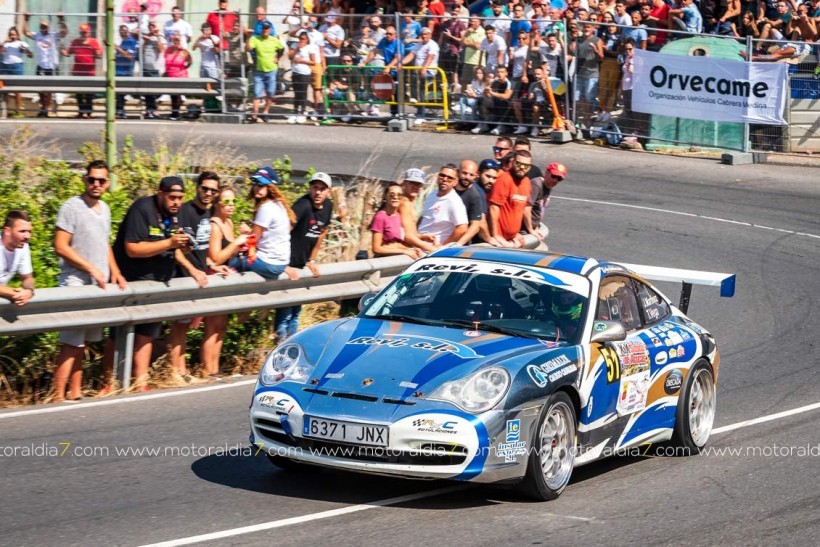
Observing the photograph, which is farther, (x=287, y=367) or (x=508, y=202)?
(x=508, y=202)

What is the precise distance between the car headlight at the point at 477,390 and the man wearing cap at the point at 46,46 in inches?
746

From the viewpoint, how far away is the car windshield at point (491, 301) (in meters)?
8.09

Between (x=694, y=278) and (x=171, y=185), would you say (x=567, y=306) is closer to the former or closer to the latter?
(x=694, y=278)

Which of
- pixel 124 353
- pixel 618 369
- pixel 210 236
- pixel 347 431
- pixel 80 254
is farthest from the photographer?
pixel 210 236

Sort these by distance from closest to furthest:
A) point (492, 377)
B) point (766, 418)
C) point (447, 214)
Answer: point (492, 377) → point (766, 418) → point (447, 214)

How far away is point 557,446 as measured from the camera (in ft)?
24.7

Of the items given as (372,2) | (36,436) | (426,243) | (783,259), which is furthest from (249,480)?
(372,2)

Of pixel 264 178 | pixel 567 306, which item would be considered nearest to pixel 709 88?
pixel 264 178

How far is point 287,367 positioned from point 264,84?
17122 millimetres

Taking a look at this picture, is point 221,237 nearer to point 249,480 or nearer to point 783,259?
point 249,480

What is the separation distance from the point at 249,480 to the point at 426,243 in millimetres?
5094

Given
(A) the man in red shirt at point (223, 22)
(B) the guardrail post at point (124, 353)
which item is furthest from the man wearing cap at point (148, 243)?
(A) the man in red shirt at point (223, 22)

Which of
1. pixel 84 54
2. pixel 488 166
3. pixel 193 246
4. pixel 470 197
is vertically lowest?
pixel 193 246

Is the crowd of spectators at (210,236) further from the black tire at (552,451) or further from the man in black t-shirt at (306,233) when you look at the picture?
the black tire at (552,451)
